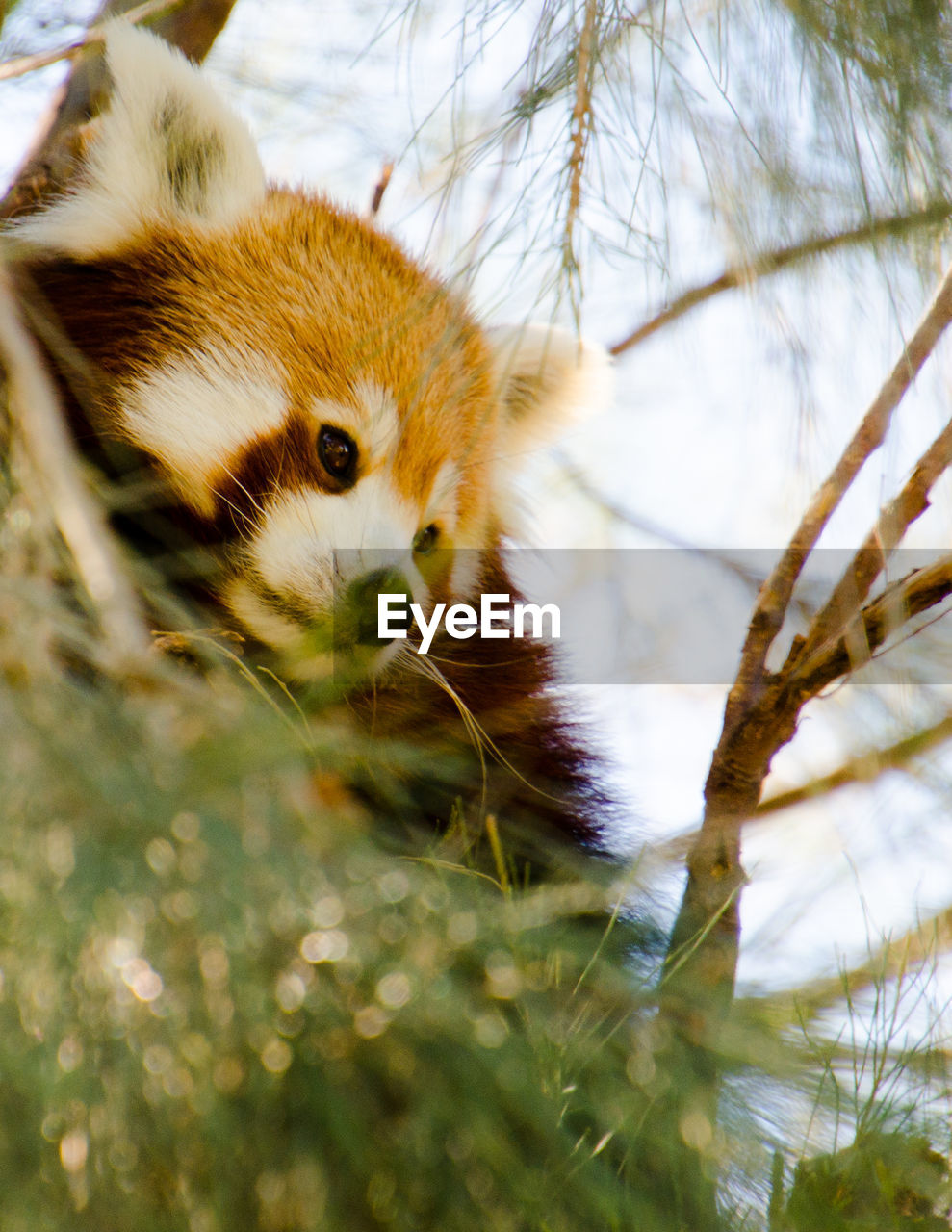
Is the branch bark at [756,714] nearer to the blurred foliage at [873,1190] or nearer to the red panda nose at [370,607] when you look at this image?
the blurred foliage at [873,1190]

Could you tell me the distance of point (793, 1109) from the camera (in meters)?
1.21

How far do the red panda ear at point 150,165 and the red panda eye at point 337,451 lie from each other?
0.60m

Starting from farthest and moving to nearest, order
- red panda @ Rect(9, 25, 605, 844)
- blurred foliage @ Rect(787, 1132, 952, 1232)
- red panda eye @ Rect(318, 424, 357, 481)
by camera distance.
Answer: red panda eye @ Rect(318, 424, 357, 481) < red panda @ Rect(9, 25, 605, 844) < blurred foliage @ Rect(787, 1132, 952, 1232)

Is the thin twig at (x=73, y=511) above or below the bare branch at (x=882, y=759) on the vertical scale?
above

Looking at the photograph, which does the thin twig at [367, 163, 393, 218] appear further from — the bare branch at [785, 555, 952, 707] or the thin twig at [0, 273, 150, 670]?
the bare branch at [785, 555, 952, 707]

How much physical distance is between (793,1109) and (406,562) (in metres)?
1.34

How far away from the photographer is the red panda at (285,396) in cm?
204

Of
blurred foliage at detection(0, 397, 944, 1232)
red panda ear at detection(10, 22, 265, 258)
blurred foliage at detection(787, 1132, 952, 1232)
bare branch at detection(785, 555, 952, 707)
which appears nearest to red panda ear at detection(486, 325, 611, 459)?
red panda ear at detection(10, 22, 265, 258)

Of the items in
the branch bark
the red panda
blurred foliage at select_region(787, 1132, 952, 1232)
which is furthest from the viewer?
the red panda

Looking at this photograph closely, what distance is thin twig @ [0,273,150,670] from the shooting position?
92cm

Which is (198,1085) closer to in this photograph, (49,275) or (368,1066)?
(368,1066)

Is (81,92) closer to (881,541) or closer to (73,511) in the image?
(73,511)

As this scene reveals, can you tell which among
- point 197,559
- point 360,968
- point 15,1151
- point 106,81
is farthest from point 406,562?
point 15,1151

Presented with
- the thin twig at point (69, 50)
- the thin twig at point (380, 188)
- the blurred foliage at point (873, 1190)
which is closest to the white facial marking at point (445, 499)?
the thin twig at point (380, 188)
